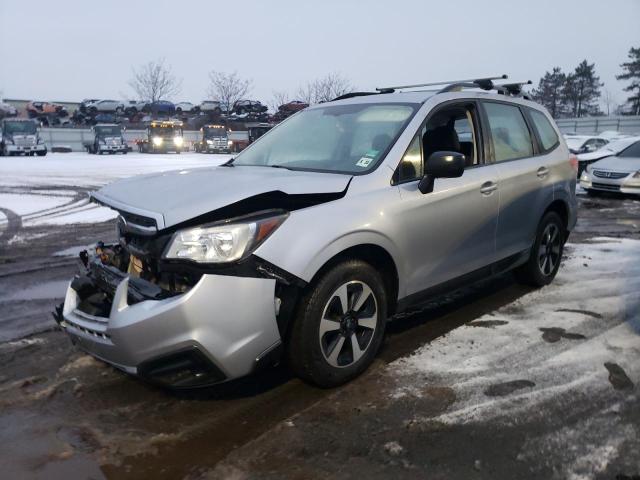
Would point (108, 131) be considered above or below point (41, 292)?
above

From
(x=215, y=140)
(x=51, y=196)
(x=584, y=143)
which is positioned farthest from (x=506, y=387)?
(x=215, y=140)

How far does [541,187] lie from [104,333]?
12.4 ft

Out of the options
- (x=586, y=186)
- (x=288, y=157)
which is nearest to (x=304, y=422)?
(x=288, y=157)

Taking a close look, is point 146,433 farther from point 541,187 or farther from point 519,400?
point 541,187

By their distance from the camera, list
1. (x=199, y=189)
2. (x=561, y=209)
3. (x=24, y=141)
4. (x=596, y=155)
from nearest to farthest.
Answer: (x=199, y=189) < (x=561, y=209) < (x=596, y=155) < (x=24, y=141)

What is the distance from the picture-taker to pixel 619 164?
43.0 ft

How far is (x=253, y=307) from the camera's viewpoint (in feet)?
9.12

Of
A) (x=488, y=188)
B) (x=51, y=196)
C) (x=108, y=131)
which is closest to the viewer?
(x=488, y=188)

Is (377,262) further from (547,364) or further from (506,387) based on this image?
(547,364)

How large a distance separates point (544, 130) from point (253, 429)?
401 centimetres

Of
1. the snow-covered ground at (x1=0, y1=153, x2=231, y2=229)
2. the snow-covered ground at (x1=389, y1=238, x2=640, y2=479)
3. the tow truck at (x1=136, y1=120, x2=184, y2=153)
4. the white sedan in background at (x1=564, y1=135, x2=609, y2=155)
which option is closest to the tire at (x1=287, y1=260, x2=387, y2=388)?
the snow-covered ground at (x1=389, y1=238, x2=640, y2=479)

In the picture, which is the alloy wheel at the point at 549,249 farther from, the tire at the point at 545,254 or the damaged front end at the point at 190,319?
the damaged front end at the point at 190,319

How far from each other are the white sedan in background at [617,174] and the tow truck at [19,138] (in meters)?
29.5

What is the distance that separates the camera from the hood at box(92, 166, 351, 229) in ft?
9.28
